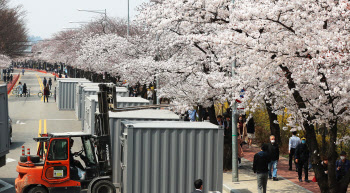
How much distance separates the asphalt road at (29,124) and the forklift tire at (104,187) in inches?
135

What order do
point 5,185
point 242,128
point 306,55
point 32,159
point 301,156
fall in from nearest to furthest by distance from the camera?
point 306,55
point 32,159
point 5,185
point 301,156
point 242,128

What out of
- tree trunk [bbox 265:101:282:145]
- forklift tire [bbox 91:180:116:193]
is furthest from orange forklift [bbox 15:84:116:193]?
tree trunk [bbox 265:101:282:145]

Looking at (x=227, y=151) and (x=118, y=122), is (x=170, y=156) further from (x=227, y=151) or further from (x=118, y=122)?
(x=227, y=151)

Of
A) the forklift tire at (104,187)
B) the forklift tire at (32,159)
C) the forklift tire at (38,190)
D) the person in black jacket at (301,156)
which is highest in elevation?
the forklift tire at (32,159)

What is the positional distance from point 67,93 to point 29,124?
7.66m

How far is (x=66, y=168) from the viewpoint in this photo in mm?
15234

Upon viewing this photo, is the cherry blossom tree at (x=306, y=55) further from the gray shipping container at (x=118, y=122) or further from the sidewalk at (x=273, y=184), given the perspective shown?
the gray shipping container at (x=118, y=122)

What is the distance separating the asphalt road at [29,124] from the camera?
20.1m

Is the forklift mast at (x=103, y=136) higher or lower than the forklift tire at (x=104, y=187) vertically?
higher

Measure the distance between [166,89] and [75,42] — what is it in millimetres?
55996

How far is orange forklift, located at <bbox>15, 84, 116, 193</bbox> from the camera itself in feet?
49.4

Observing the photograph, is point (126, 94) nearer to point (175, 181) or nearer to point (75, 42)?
point (175, 181)

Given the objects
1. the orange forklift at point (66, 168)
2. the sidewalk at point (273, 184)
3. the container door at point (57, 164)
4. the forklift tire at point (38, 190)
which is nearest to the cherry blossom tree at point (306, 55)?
the sidewalk at point (273, 184)

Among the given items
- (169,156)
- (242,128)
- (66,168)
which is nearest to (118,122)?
(66,168)
